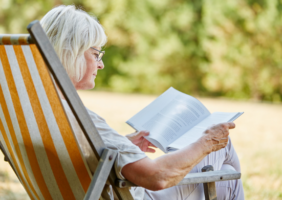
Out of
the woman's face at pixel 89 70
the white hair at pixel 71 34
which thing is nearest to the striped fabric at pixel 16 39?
the white hair at pixel 71 34

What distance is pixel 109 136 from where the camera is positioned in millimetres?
1354

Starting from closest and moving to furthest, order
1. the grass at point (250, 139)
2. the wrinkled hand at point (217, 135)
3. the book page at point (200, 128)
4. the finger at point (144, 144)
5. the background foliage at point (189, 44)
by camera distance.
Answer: the wrinkled hand at point (217, 135), the book page at point (200, 128), the finger at point (144, 144), the grass at point (250, 139), the background foliage at point (189, 44)

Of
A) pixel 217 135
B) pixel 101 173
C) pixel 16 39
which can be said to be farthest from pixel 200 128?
pixel 16 39

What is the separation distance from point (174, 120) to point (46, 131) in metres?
0.76

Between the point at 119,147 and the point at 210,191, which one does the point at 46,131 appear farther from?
the point at 210,191

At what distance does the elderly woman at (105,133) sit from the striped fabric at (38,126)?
0.22 feet

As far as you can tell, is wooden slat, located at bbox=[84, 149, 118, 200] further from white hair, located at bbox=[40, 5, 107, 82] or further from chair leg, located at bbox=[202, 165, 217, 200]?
chair leg, located at bbox=[202, 165, 217, 200]

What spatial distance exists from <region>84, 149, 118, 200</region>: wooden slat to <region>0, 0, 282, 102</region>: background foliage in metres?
10.0

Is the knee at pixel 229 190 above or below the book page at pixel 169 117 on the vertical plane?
below

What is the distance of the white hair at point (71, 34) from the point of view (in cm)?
141

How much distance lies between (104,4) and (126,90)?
3.44m

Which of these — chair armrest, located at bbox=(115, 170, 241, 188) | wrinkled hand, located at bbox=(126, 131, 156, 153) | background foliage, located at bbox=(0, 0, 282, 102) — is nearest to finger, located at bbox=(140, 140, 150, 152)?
wrinkled hand, located at bbox=(126, 131, 156, 153)

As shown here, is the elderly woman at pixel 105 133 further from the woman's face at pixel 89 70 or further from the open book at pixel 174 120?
the open book at pixel 174 120

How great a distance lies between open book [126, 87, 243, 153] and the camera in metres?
1.80
